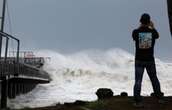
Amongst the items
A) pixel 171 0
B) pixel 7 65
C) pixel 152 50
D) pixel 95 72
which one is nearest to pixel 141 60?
pixel 152 50

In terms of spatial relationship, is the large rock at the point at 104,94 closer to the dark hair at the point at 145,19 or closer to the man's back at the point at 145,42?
the man's back at the point at 145,42

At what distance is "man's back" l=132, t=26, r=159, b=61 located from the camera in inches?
581

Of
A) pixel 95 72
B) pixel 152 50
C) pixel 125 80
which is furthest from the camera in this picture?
pixel 95 72

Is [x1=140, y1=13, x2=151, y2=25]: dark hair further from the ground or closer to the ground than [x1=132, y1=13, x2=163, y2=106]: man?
further from the ground

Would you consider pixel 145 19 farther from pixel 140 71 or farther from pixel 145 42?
pixel 140 71

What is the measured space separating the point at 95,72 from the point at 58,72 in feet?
19.8

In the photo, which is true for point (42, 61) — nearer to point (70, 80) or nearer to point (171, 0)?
point (70, 80)

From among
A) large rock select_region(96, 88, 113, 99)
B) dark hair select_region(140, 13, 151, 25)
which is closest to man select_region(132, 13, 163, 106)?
dark hair select_region(140, 13, 151, 25)

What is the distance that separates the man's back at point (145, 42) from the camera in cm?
1477

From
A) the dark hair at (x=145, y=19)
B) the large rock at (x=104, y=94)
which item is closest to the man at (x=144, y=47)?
the dark hair at (x=145, y=19)

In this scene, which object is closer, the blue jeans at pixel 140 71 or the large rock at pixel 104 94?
the blue jeans at pixel 140 71

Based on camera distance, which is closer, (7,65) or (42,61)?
(7,65)

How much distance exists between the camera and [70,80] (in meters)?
94.7

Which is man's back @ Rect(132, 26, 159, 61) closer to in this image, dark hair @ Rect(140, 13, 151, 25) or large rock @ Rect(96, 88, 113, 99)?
dark hair @ Rect(140, 13, 151, 25)
